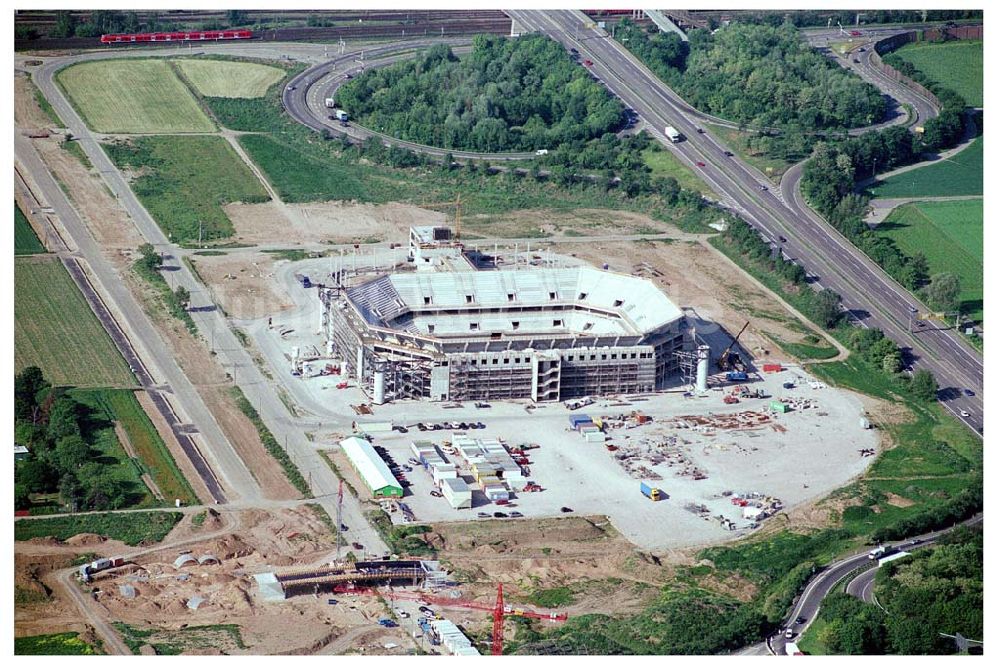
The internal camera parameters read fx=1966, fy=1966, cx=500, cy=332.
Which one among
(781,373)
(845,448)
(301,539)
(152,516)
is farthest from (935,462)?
(152,516)

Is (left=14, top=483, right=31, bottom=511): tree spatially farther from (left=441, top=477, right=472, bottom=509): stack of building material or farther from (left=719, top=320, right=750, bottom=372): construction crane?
(left=719, top=320, right=750, bottom=372): construction crane

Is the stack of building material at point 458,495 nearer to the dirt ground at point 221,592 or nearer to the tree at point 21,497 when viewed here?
the dirt ground at point 221,592

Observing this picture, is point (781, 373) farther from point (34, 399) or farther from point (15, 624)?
point (15, 624)

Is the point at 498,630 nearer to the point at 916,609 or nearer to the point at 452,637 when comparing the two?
the point at 452,637

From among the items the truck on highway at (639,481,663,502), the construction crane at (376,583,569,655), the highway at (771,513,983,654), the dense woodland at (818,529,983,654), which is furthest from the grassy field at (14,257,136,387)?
the dense woodland at (818,529,983,654)

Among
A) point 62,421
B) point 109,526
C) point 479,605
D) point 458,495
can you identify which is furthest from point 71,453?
point 479,605

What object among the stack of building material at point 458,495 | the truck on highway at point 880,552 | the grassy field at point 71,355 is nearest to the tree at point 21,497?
the grassy field at point 71,355
